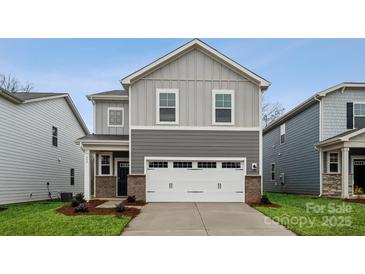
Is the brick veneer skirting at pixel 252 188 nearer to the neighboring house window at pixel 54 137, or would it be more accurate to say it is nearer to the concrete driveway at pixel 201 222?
the concrete driveway at pixel 201 222

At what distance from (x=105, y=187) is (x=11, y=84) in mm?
23925

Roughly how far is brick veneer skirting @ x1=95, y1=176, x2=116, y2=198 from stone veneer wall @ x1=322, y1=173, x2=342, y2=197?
37.7 ft

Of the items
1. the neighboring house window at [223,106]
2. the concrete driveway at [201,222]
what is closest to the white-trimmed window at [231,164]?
the neighboring house window at [223,106]

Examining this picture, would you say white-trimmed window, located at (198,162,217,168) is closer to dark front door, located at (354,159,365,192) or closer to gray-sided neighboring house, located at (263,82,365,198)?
gray-sided neighboring house, located at (263,82,365,198)

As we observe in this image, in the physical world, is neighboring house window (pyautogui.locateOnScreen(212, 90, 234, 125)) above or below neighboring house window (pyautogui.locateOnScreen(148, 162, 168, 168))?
above

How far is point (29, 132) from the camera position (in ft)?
59.6

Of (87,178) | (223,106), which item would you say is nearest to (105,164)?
(87,178)

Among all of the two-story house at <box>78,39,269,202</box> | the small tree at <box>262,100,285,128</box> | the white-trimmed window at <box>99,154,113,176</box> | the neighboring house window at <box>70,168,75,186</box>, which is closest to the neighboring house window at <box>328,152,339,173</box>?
the two-story house at <box>78,39,269,202</box>

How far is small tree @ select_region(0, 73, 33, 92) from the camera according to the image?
3509 cm

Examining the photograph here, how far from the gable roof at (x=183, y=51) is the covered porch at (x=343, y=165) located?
519 centimetres

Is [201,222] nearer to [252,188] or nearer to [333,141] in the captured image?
[252,188]

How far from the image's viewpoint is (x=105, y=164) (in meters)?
18.4

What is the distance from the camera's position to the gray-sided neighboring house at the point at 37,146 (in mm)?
16078

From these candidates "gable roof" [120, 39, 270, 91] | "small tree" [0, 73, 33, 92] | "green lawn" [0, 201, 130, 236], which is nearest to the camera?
"green lawn" [0, 201, 130, 236]
